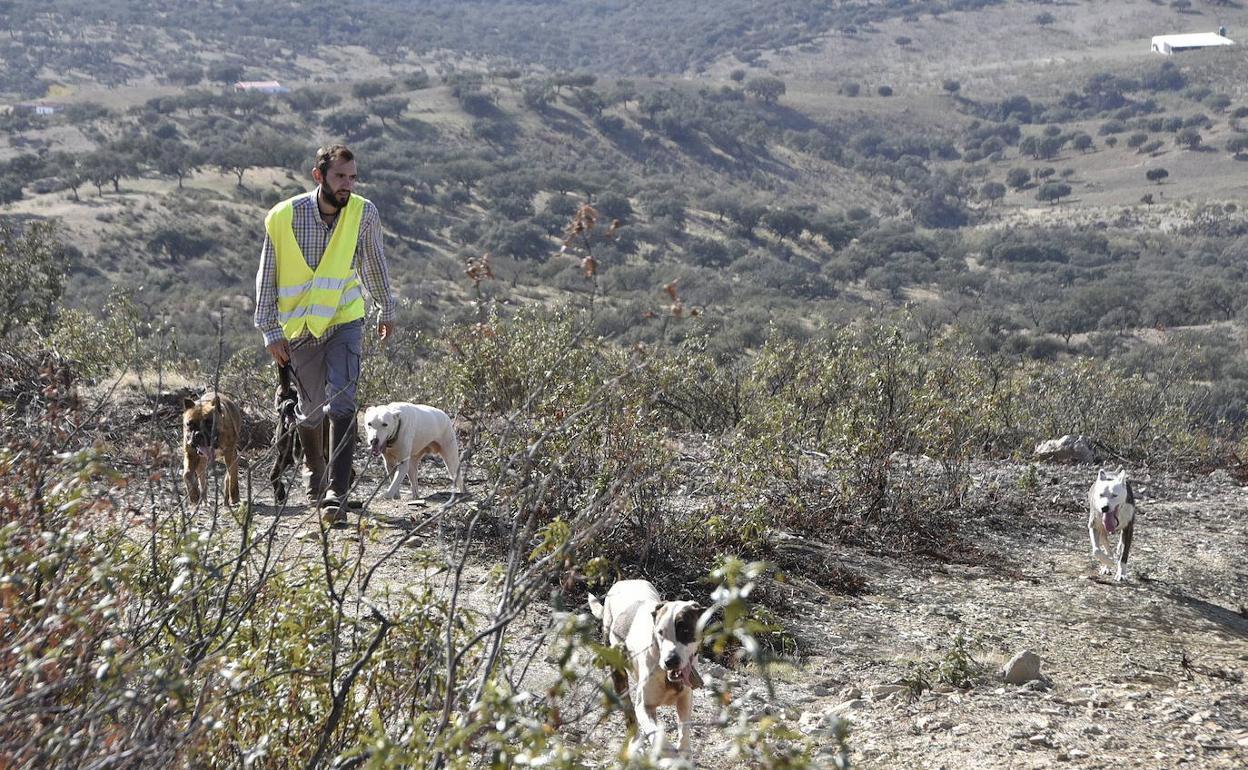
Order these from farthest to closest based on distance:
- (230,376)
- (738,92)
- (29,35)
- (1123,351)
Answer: (29,35), (738,92), (1123,351), (230,376)

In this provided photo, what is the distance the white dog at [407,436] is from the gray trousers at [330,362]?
659 mm

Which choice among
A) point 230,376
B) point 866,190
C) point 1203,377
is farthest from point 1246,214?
point 230,376

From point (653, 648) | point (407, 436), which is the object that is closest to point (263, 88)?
point (407, 436)

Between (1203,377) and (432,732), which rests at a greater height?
(432,732)

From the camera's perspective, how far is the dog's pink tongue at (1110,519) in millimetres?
7578

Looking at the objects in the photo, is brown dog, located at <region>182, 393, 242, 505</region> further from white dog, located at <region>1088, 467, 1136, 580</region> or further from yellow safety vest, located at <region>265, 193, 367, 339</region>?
white dog, located at <region>1088, 467, 1136, 580</region>

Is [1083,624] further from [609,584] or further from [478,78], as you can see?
[478,78]

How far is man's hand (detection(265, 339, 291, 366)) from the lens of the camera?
18.9 ft

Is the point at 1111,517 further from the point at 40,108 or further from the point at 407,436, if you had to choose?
the point at 40,108

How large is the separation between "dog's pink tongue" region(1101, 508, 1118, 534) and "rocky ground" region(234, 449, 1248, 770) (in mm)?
337

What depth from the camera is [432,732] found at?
275cm

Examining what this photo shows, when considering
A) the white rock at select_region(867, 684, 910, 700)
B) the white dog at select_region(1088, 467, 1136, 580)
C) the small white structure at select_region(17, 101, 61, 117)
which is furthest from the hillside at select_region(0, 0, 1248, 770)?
the small white structure at select_region(17, 101, 61, 117)

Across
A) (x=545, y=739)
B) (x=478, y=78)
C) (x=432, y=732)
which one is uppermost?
(x=545, y=739)

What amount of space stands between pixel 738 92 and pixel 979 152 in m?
16.9
